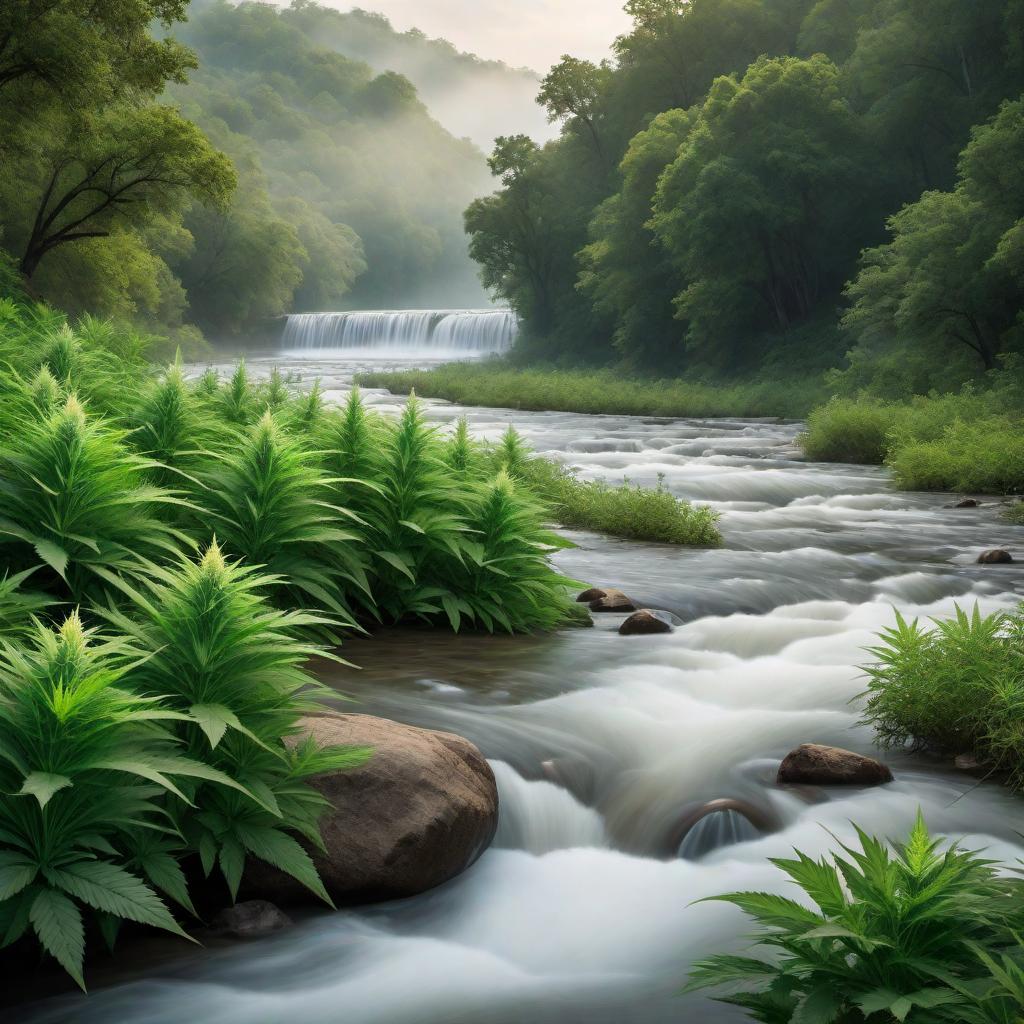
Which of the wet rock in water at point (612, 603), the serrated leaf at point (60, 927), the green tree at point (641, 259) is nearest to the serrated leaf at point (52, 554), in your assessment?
the serrated leaf at point (60, 927)

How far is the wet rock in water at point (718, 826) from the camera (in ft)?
17.0

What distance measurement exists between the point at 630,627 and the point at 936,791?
3.30 metres

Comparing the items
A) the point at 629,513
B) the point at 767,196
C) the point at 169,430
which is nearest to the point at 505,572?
the point at 169,430

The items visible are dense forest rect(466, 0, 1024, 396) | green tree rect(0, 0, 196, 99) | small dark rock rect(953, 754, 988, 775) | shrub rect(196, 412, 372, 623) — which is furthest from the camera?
dense forest rect(466, 0, 1024, 396)

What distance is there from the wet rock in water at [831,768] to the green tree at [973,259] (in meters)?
23.9

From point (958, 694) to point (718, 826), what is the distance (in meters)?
1.68

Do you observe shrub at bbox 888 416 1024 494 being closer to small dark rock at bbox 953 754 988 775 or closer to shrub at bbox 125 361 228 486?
small dark rock at bbox 953 754 988 775

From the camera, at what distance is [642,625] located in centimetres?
862

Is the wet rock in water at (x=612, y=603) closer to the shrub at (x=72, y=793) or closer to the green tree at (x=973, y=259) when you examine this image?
the shrub at (x=72, y=793)

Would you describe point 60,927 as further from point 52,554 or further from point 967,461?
point 967,461

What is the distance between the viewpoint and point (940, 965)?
2994 millimetres

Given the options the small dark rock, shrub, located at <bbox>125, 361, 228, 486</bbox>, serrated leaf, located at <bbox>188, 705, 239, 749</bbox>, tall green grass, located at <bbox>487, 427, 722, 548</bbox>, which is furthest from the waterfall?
serrated leaf, located at <bbox>188, 705, 239, 749</bbox>

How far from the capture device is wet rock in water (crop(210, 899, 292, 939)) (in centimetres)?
416

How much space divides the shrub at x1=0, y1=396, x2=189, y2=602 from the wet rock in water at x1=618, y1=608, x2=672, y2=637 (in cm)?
390
